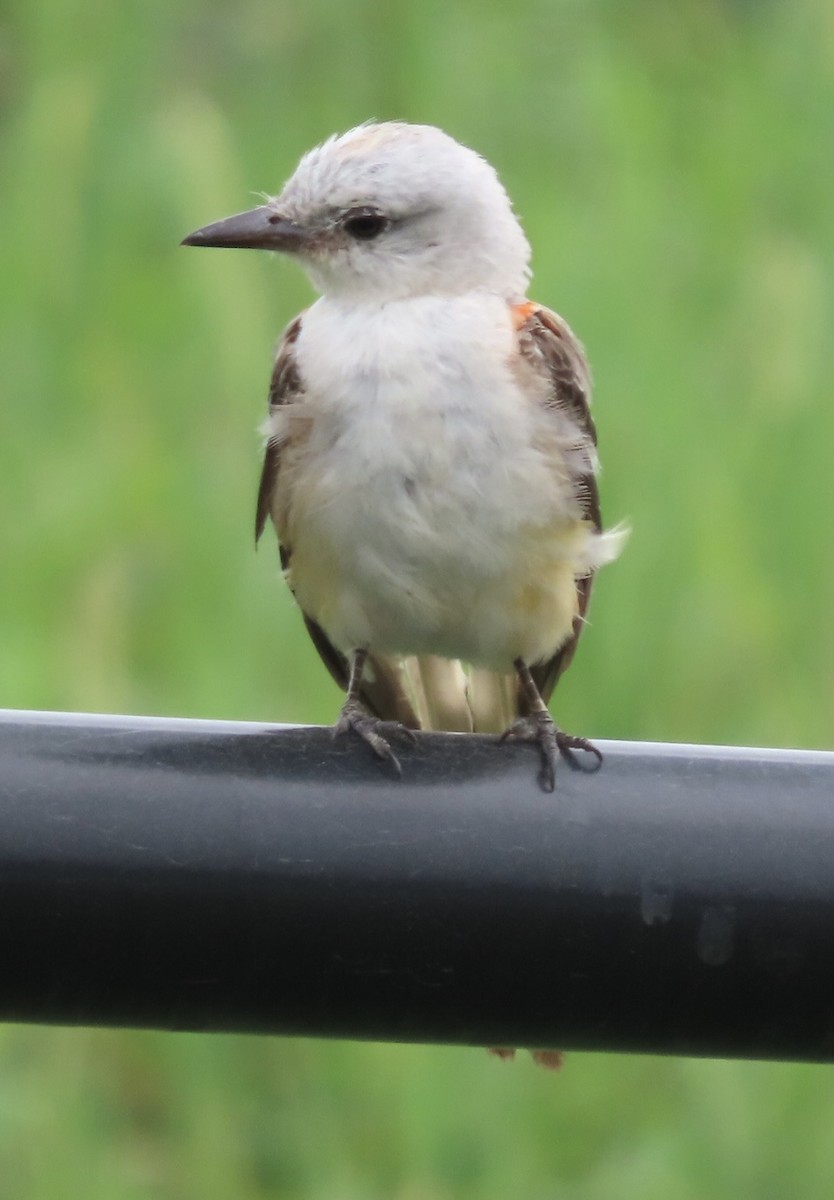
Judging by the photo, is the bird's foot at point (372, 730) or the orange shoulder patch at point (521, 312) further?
the orange shoulder patch at point (521, 312)

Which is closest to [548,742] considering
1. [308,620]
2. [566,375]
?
[566,375]

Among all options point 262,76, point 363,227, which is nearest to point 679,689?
point 363,227

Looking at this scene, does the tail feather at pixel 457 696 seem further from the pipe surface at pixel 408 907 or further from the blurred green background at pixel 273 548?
the pipe surface at pixel 408 907

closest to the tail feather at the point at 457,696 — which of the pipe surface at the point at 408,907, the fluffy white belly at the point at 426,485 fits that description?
the fluffy white belly at the point at 426,485

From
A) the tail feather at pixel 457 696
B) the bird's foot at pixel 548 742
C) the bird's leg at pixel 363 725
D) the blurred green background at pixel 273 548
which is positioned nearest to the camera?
the bird's foot at pixel 548 742

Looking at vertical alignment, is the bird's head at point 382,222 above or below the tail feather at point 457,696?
Result: above

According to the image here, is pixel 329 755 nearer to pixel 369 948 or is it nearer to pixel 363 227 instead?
pixel 369 948

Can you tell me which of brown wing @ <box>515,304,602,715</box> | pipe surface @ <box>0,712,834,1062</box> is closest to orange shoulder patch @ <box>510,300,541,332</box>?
brown wing @ <box>515,304,602,715</box>
